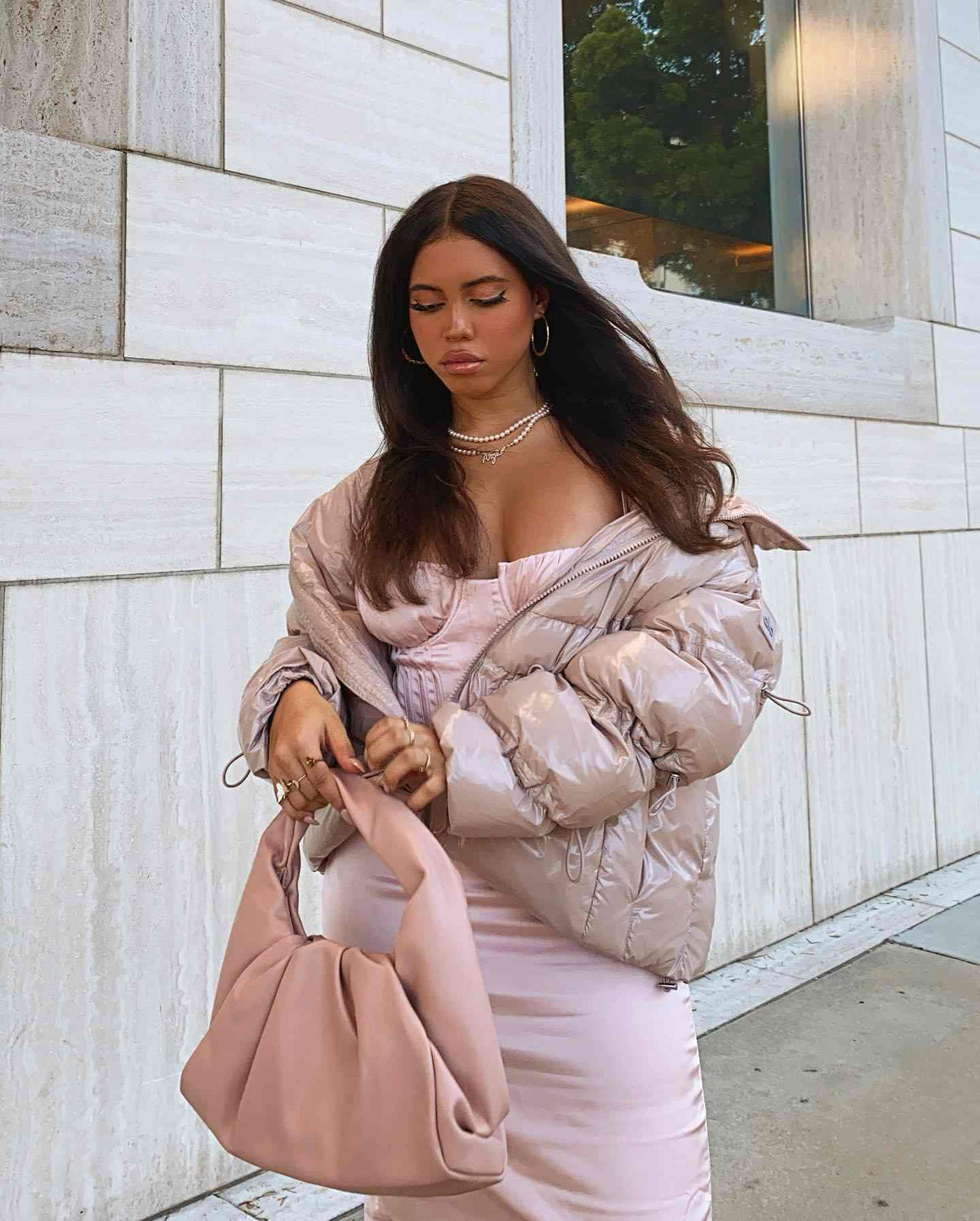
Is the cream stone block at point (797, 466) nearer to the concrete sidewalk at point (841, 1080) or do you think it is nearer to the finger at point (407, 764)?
the concrete sidewalk at point (841, 1080)

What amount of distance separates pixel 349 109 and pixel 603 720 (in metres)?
2.53

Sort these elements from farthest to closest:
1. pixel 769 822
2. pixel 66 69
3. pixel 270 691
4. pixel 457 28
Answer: pixel 769 822, pixel 457 28, pixel 66 69, pixel 270 691

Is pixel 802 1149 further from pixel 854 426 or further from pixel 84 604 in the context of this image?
pixel 854 426

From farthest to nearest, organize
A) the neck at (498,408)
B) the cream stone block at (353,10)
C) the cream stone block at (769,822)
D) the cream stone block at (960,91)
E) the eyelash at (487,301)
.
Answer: the cream stone block at (960,91) → the cream stone block at (769,822) → the cream stone block at (353,10) → the neck at (498,408) → the eyelash at (487,301)

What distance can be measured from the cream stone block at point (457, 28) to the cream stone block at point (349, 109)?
1.6 inches

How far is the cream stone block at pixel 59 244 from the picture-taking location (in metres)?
2.72

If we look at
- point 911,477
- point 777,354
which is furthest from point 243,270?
point 911,477

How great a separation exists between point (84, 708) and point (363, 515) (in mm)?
1234

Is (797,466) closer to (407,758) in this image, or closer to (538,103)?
(538,103)

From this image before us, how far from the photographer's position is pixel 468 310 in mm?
1846

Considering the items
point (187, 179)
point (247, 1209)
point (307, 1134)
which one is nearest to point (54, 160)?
point (187, 179)

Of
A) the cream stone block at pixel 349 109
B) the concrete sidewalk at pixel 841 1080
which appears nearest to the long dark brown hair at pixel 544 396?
the cream stone block at pixel 349 109

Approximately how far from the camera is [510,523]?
188cm

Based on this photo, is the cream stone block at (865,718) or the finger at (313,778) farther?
the cream stone block at (865,718)
